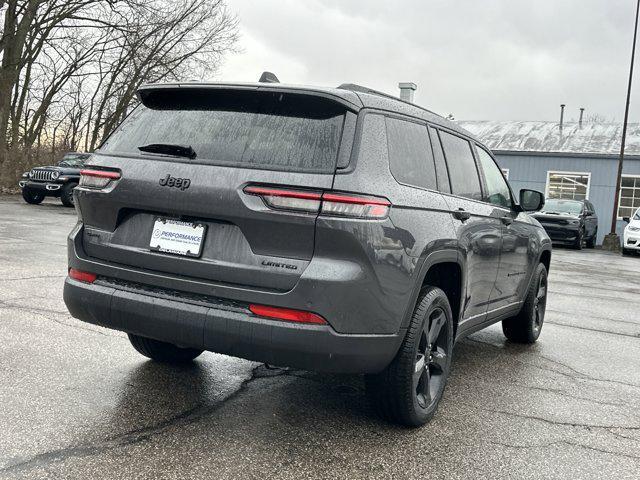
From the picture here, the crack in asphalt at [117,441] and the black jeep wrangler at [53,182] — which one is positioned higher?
the black jeep wrangler at [53,182]

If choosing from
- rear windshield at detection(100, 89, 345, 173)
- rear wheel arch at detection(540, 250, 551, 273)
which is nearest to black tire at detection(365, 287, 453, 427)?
rear windshield at detection(100, 89, 345, 173)

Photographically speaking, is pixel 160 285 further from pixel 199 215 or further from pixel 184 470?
pixel 184 470

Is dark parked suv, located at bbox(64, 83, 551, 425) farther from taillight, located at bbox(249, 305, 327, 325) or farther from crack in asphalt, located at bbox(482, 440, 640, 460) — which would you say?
crack in asphalt, located at bbox(482, 440, 640, 460)

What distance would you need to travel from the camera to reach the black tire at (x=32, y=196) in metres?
21.2

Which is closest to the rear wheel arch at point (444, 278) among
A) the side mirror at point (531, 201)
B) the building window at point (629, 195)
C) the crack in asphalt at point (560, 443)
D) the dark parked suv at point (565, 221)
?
the crack in asphalt at point (560, 443)

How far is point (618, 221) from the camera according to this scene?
27719 mm

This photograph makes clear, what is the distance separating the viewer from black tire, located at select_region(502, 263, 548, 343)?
5.71 metres

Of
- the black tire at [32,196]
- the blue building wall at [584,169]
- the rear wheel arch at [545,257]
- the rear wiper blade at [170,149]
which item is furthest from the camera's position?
the blue building wall at [584,169]

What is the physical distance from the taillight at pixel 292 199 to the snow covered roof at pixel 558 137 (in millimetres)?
27336

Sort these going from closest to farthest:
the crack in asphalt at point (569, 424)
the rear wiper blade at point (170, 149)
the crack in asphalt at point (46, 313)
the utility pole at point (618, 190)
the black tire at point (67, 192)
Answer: the rear wiper blade at point (170, 149) < the crack in asphalt at point (569, 424) < the crack in asphalt at point (46, 313) < the black tire at point (67, 192) < the utility pole at point (618, 190)

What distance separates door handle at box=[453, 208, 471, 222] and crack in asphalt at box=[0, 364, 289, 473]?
161cm

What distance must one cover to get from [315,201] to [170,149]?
86 centimetres

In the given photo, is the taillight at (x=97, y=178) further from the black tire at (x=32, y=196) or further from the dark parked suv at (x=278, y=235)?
the black tire at (x=32, y=196)

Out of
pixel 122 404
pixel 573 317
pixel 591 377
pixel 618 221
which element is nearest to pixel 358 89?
pixel 122 404
